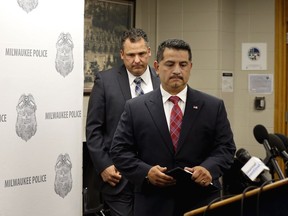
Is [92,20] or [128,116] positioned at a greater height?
[92,20]

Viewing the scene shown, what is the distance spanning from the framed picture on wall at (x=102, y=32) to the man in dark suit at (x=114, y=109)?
1.66m

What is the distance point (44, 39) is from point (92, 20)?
1983 millimetres

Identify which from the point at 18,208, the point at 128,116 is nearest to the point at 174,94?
the point at 128,116

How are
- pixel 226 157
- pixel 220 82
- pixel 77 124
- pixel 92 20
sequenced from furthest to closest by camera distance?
pixel 220 82 → pixel 92 20 → pixel 77 124 → pixel 226 157

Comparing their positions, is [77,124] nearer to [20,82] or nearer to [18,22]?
[20,82]

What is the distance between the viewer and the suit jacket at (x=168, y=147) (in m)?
2.60

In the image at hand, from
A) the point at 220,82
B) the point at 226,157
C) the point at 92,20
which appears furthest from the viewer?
the point at 220,82

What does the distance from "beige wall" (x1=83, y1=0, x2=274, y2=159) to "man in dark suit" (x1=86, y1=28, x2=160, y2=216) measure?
2.09 metres

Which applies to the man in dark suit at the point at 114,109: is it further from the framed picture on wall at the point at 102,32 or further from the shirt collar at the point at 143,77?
the framed picture on wall at the point at 102,32

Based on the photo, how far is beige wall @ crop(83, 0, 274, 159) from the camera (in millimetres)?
5398

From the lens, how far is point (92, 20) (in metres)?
5.07

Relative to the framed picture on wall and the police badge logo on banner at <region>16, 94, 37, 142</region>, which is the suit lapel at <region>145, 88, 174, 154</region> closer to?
the police badge logo on banner at <region>16, 94, 37, 142</region>

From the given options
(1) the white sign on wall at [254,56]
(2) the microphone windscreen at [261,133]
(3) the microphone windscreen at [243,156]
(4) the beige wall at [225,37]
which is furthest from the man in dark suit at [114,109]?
(1) the white sign on wall at [254,56]

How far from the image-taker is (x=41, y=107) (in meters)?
3.12
